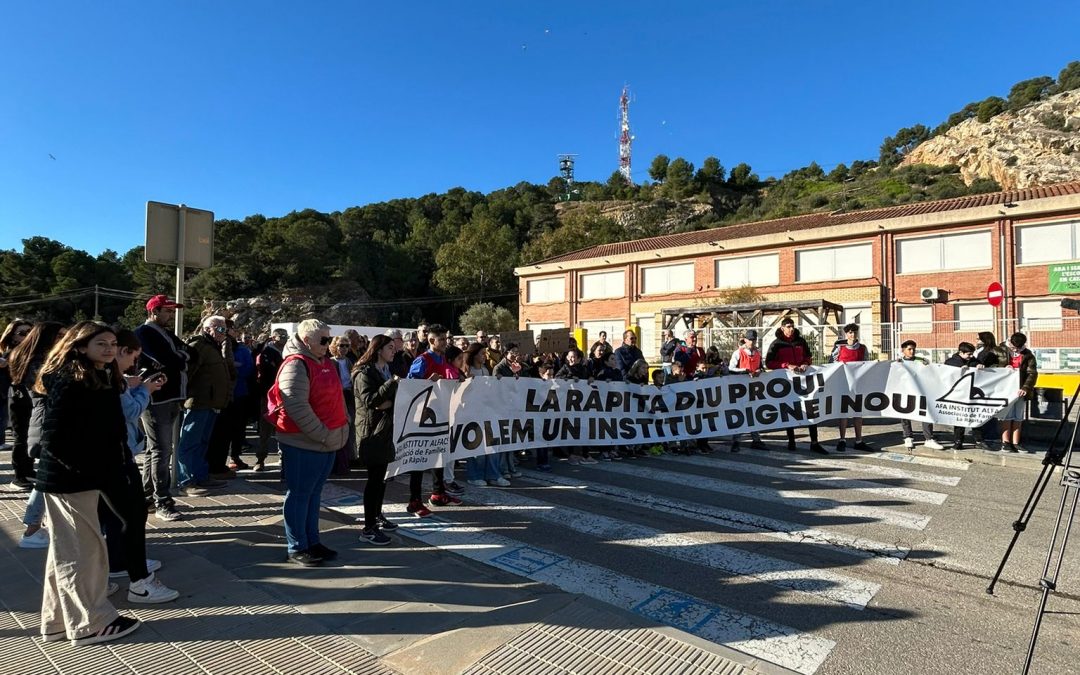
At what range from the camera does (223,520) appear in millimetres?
5617

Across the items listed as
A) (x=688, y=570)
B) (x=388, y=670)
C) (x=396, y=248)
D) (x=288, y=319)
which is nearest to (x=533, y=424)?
(x=688, y=570)

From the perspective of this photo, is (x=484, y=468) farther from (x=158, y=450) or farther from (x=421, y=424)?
(x=158, y=450)

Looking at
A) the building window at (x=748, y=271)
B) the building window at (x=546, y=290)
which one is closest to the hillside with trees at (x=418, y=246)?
the building window at (x=546, y=290)

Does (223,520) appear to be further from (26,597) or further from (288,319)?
(288,319)

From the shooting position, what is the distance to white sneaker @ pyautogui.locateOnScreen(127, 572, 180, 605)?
380 centimetres

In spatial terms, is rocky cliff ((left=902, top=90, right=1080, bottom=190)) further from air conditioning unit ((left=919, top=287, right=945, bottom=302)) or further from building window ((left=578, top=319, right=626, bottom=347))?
building window ((left=578, top=319, right=626, bottom=347))

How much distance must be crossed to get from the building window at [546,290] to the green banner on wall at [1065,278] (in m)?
26.9

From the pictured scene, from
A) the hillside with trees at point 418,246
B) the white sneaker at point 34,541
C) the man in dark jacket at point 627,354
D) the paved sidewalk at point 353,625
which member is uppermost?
the hillside with trees at point 418,246

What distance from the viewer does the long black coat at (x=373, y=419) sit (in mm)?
5230

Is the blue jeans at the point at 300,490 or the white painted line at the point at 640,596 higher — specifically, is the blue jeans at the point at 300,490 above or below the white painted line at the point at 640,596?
above

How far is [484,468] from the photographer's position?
7605 millimetres

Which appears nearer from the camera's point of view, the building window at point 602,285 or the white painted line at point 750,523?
the white painted line at point 750,523

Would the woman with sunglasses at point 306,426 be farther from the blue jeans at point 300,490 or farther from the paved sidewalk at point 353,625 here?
the paved sidewalk at point 353,625

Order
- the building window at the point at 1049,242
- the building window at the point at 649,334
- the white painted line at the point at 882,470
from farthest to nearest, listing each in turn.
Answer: the building window at the point at 649,334 < the building window at the point at 1049,242 < the white painted line at the point at 882,470
